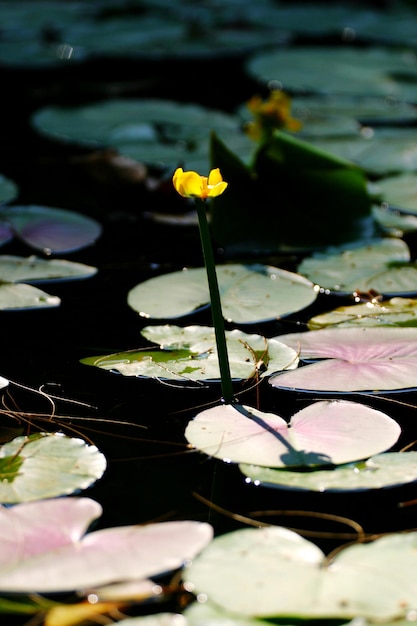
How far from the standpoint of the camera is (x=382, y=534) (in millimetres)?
880

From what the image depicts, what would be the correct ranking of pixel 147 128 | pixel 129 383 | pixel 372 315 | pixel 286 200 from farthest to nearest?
pixel 147 128 < pixel 286 200 < pixel 372 315 < pixel 129 383

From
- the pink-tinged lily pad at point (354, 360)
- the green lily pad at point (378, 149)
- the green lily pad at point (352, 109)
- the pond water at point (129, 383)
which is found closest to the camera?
the pond water at point (129, 383)

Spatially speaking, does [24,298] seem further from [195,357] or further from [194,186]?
[194,186]

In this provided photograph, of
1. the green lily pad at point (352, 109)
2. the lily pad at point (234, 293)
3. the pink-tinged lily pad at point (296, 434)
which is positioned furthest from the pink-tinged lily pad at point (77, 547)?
the green lily pad at point (352, 109)

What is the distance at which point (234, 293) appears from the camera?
1484 mm

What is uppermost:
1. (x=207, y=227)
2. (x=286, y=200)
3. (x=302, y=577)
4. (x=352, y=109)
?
(x=207, y=227)

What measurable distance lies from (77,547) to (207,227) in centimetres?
41

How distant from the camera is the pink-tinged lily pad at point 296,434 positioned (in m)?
0.98

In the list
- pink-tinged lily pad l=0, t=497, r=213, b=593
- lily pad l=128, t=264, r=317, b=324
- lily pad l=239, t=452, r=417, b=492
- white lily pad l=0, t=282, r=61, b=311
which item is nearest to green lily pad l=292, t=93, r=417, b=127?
lily pad l=128, t=264, r=317, b=324

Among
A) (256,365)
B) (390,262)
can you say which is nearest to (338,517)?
(256,365)

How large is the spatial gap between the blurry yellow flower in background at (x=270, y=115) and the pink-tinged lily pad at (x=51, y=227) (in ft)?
1.65

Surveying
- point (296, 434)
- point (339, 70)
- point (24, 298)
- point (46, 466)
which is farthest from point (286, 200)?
point (339, 70)

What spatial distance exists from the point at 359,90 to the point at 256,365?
182 centimetres

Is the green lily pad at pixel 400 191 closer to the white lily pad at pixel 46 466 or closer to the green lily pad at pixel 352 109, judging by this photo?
the green lily pad at pixel 352 109
